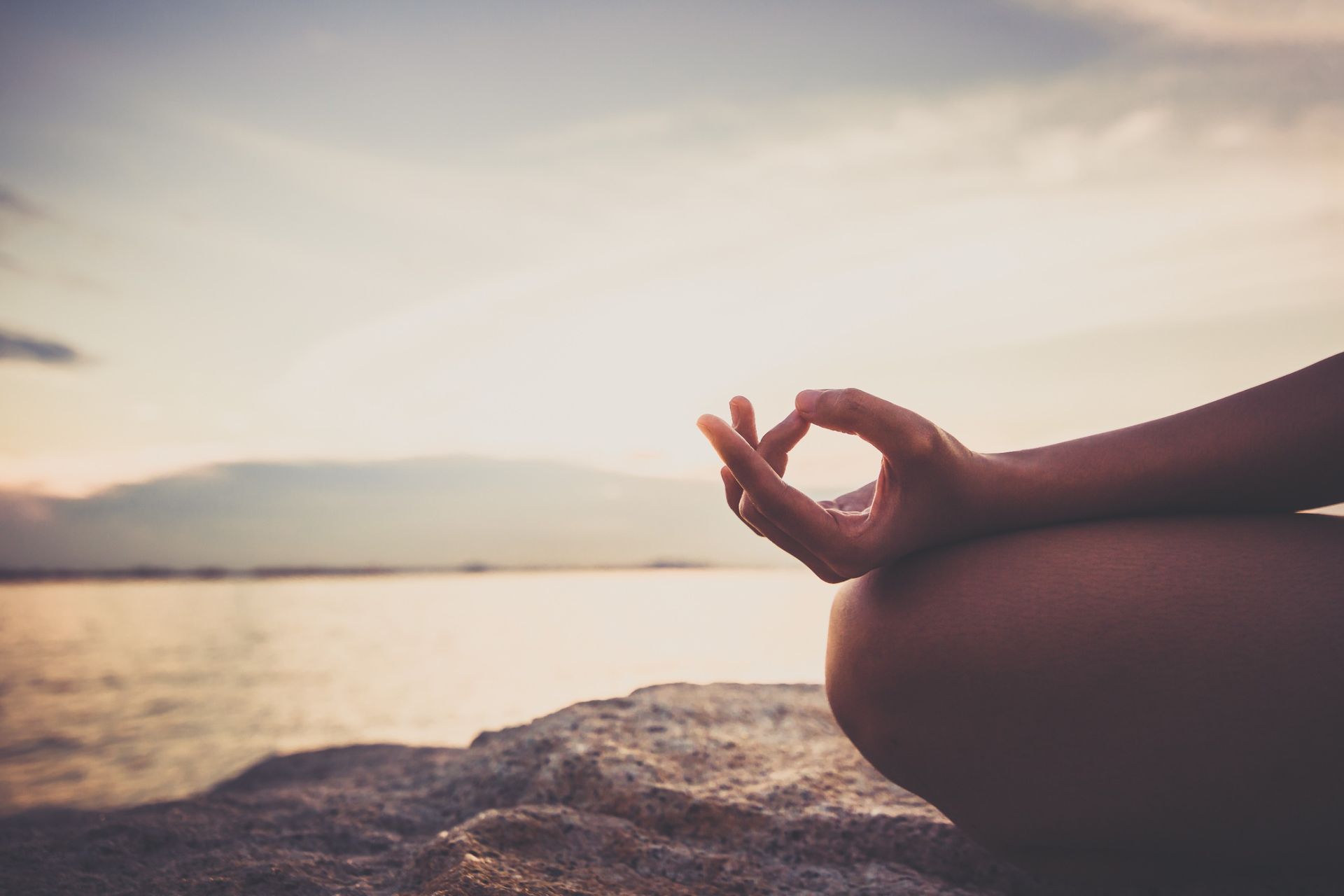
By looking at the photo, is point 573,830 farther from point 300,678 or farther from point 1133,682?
point 300,678

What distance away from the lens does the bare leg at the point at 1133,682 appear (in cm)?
125

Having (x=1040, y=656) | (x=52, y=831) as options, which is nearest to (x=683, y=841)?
(x=1040, y=656)

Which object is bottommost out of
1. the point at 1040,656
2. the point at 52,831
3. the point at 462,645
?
the point at 462,645

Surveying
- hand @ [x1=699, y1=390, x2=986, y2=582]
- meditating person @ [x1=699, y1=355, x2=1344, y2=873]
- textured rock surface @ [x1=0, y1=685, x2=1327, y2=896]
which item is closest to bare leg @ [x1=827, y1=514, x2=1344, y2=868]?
meditating person @ [x1=699, y1=355, x2=1344, y2=873]

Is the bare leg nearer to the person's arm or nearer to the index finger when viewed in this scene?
the person's arm

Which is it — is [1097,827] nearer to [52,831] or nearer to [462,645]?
[52,831]

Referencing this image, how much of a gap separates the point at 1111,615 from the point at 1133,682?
119 millimetres

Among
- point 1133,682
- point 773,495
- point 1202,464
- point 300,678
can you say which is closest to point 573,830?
point 773,495

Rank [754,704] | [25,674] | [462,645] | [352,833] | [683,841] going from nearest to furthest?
[683,841], [352,833], [754,704], [25,674], [462,645]

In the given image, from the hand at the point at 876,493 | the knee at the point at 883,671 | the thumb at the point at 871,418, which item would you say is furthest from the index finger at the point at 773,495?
the knee at the point at 883,671

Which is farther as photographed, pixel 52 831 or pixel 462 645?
pixel 462 645

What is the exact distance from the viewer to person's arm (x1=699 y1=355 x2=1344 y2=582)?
4.16ft

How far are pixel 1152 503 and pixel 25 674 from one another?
31201 mm

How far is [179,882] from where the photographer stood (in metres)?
1.86
